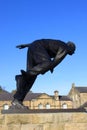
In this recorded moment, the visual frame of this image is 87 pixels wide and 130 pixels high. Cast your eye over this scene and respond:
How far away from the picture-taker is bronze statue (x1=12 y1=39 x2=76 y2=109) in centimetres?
689

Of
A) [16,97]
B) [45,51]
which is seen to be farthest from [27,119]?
[45,51]

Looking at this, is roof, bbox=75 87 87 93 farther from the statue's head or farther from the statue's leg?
the statue's leg

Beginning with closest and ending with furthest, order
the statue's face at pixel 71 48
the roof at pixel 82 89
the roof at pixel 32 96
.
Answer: the statue's face at pixel 71 48 < the roof at pixel 32 96 < the roof at pixel 82 89

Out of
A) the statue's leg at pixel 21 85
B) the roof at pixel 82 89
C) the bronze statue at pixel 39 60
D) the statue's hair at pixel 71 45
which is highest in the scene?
the roof at pixel 82 89

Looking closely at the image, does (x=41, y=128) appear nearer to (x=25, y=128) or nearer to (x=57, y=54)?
(x=25, y=128)

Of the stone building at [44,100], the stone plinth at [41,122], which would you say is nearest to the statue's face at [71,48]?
the stone plinth at [41,122]

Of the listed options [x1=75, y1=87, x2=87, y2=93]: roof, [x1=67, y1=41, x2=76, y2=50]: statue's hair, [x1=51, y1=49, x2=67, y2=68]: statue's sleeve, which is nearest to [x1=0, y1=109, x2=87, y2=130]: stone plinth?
[x1=51, y1=49, x2=67, y2=68]: statue's sleeve

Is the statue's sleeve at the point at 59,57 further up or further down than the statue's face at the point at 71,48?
further down

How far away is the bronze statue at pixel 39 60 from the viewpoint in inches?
271

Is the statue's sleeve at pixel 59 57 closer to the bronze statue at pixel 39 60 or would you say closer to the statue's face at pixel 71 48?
the bronze statue at pixel 39 60

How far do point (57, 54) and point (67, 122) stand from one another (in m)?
1.64

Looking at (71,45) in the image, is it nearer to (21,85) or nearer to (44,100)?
(21,85)

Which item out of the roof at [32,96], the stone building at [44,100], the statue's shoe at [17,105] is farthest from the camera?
the roof at [32,96]

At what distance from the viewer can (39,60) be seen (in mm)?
6969
